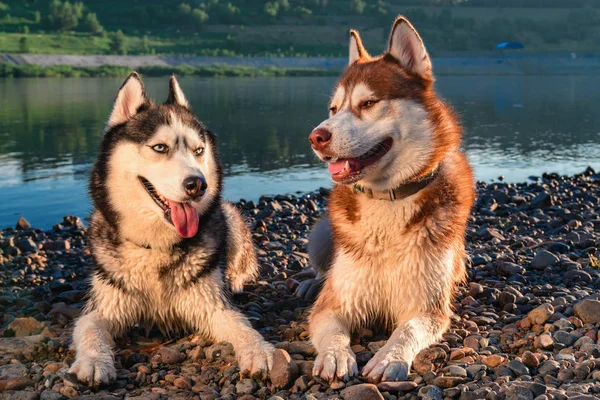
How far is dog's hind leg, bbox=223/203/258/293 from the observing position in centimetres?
630

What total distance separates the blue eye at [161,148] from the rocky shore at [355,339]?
1.38 m

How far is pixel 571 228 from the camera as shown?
366 inches

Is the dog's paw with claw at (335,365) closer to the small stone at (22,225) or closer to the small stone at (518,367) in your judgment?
the small stone at (518,367)

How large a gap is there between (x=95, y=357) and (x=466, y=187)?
3.06m

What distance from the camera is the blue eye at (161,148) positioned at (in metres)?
5.21

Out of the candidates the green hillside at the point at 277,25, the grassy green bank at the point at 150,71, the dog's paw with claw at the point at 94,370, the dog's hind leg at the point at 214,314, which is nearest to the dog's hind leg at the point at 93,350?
the dog's paw with claw at the point at 94,370

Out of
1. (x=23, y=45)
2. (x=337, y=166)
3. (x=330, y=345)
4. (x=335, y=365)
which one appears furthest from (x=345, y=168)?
(x=23, y=45)

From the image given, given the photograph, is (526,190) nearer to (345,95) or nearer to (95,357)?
(345,95)

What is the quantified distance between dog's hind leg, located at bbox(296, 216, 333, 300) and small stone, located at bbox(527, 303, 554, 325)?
1.77 meters

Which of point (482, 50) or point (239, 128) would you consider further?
point (482, 50)

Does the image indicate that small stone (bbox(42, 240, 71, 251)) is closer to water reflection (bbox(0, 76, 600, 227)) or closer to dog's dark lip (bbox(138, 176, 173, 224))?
water reflection (bbox(0, 76, 600, 227))

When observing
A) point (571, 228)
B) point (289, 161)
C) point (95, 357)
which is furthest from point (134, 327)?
point (289, 161)

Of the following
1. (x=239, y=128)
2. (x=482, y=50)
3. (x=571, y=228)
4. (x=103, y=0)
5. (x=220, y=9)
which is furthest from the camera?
(x=103, y=0)

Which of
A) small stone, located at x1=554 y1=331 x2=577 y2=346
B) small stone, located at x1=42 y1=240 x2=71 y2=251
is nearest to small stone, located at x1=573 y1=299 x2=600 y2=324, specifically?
small stone, located at x1=554 y1=331 x2=577 y2=346
